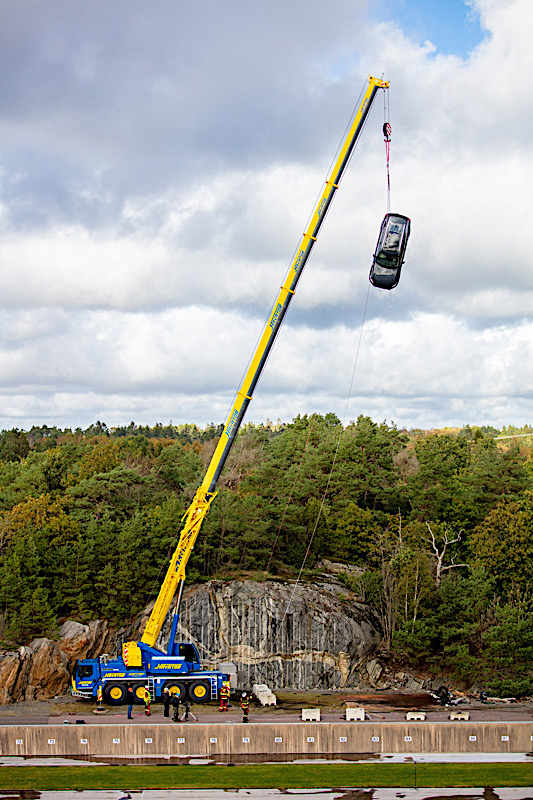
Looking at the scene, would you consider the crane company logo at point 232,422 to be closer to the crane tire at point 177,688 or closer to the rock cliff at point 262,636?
the crane tire at point 177,688

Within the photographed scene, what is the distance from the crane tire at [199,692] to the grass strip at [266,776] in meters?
4.60

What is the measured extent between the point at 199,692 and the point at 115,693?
144 inches

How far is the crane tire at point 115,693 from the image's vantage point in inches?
1286

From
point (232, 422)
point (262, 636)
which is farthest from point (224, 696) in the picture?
point (262, 636)

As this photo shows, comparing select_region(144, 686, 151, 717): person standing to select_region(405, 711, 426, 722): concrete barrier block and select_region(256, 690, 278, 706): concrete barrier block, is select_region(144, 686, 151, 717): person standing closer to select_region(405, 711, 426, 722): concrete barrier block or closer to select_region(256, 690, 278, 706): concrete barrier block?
select_region(256, 690, 278, 706): concrete barrier block

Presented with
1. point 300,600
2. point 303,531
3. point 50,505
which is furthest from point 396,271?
point 50,505

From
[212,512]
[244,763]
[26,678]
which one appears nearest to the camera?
[244,763]

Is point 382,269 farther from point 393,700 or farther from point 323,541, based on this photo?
point 323,541

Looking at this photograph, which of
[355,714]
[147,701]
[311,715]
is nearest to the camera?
[311,715]

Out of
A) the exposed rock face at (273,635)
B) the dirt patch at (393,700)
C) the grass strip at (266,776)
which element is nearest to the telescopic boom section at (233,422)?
the grass strip at (266,776)

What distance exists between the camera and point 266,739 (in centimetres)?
2919

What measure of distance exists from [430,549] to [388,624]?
9548 mm

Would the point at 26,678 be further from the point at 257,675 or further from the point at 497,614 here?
the point at 497,614

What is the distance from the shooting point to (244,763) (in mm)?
28125
